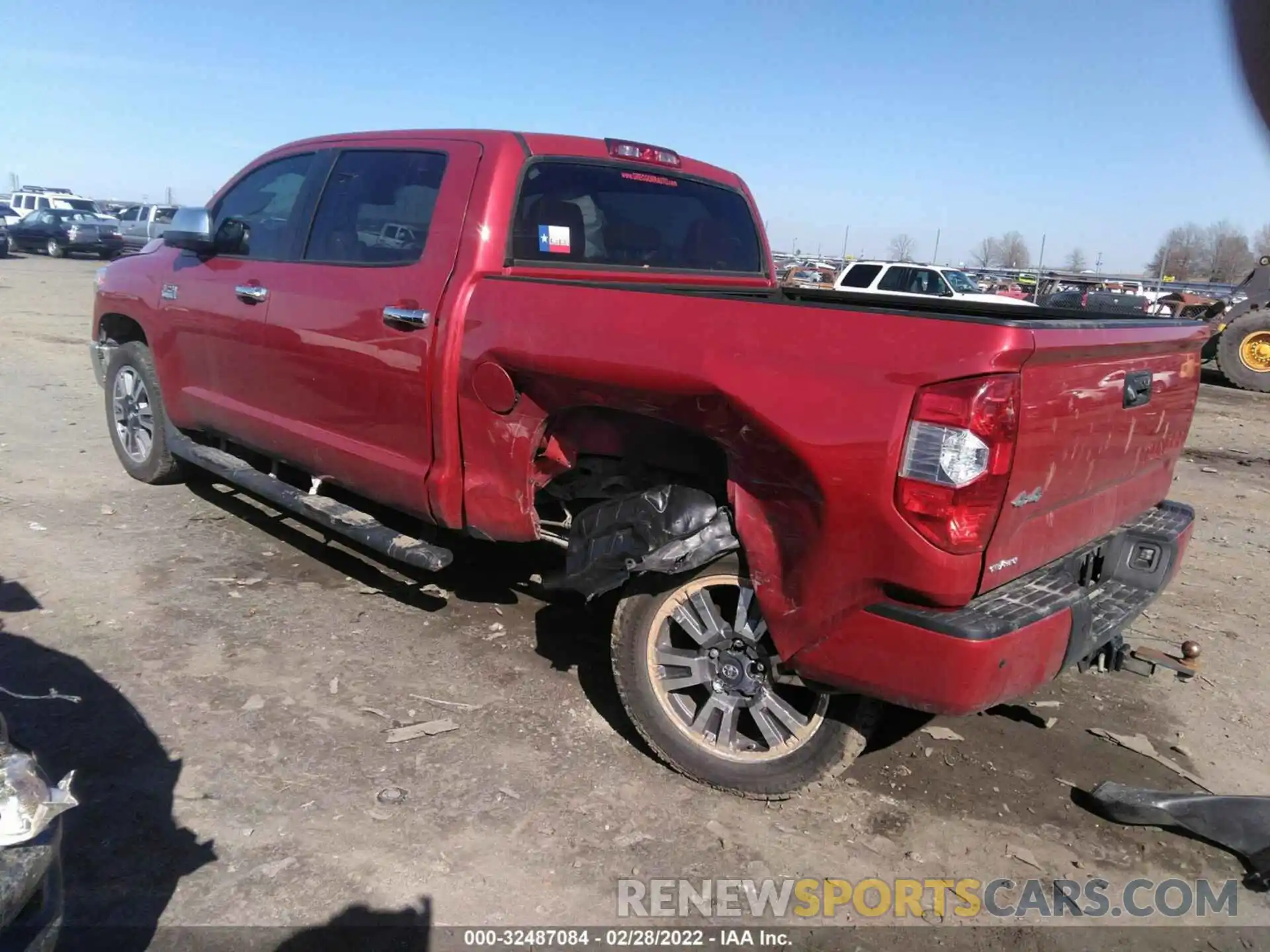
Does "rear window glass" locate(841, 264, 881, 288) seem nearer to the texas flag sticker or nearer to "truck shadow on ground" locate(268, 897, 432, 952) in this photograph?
the texas flag sticker

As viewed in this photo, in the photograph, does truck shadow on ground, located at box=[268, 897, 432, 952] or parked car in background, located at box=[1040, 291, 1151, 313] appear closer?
truck shadow on ground, located at box=[268, 897, 432, 952]

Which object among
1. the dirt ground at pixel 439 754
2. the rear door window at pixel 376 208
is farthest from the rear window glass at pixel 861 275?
the rear door window at pixel 376 208

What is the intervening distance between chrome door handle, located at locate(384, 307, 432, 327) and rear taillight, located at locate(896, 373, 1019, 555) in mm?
1963

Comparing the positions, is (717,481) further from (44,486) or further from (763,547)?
(44,486)

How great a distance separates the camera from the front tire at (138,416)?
5.57 metres

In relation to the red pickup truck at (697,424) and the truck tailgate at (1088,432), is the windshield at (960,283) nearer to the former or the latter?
the red pickup truck at (697,424)

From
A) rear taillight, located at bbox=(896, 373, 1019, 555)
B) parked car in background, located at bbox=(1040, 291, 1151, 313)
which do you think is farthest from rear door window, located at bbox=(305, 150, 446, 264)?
parked car in background, located at bbox=(1040, 291, 1151, 313)

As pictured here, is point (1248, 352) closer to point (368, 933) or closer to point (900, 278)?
point (900, 278)

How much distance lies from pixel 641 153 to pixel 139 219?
35.0 metres

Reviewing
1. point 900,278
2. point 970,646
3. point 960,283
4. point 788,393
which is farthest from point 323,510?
point 960,283

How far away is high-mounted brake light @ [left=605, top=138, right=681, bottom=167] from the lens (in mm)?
4168

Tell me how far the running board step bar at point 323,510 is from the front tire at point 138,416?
34 cm

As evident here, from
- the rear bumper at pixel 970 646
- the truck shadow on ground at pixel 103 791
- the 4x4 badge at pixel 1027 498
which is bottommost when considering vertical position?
the truck shadow on ground at pixel 103 791

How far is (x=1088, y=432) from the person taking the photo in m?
2.67
